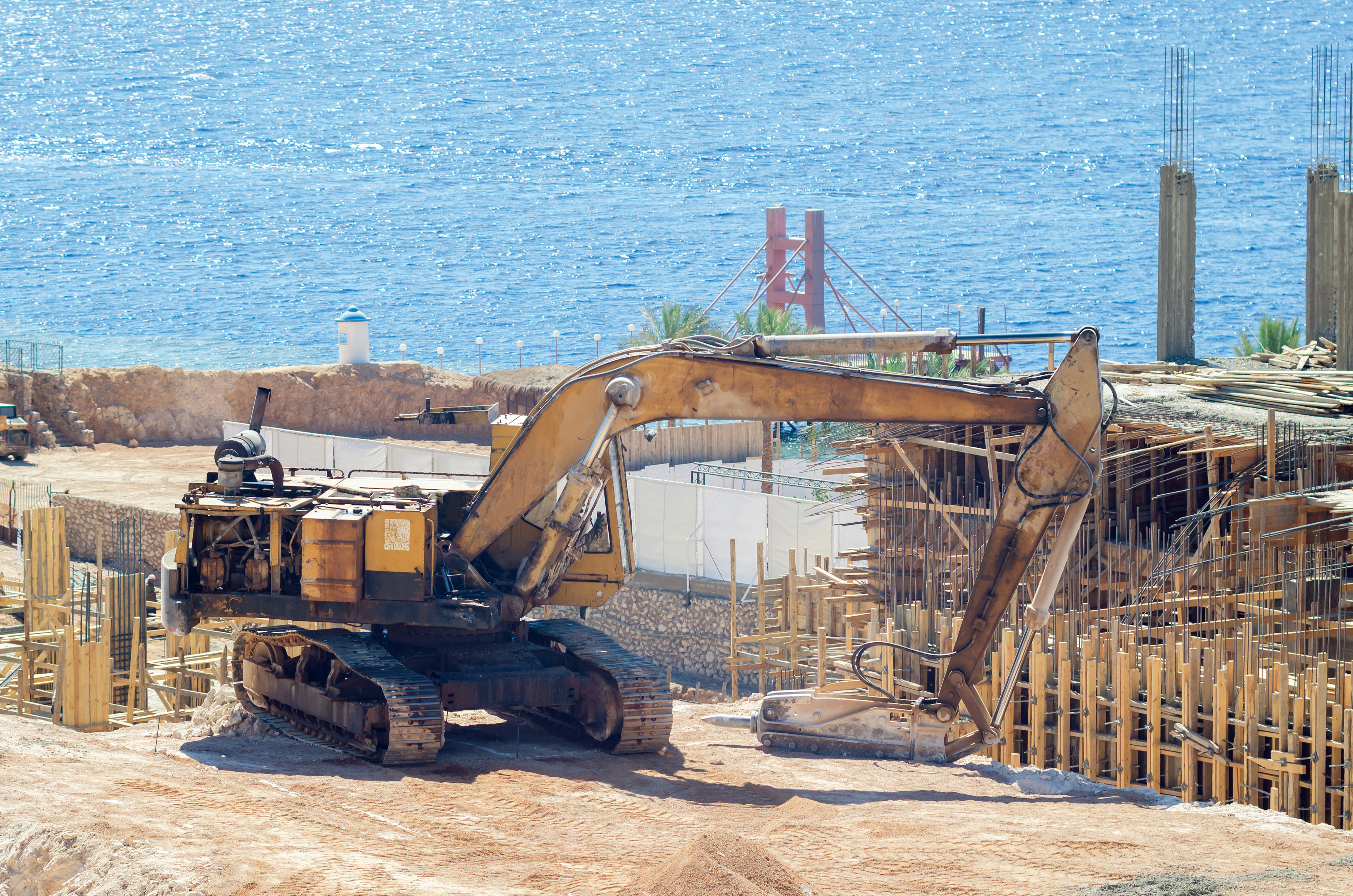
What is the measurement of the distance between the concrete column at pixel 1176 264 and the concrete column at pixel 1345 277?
23.1 ft

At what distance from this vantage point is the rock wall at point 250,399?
174ft

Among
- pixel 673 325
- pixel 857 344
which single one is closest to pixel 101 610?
pixel 857 344

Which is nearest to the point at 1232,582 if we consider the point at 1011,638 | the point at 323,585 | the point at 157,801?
the point at 1011,638

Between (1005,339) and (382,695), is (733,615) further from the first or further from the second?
(1005,339)

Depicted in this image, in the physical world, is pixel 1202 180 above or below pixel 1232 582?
above

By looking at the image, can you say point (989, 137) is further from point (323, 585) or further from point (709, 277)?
point (323, 585)

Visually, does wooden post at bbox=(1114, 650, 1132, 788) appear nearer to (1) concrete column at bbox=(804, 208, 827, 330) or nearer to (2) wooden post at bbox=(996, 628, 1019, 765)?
(2) wooden post at bbox=(996, 628, 1019, 765)

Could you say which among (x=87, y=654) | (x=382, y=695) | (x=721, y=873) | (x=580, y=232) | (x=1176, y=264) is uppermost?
(x=580, y=232)

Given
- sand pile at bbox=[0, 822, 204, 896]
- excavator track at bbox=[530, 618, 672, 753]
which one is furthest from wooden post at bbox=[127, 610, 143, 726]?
sand pile at bbox=[0, 822, 204, 896]

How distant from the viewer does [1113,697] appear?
1728 cm

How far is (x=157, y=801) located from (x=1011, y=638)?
9331 mm

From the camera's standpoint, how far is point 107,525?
141 feet

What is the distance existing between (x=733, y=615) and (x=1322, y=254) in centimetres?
1820

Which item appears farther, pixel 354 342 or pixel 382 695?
pixel 354 342
